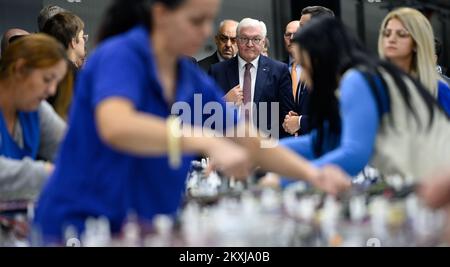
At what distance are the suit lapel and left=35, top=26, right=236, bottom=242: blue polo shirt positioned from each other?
4456 mm

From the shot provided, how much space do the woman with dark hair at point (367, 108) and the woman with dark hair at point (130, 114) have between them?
0.57m

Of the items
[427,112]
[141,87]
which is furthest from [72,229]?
[427,112]

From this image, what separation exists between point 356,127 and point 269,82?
388 centimetres

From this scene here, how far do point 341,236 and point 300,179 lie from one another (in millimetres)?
558

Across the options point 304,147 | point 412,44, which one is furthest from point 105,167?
point 412,44

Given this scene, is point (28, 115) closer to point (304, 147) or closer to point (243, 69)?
point (304, 147)

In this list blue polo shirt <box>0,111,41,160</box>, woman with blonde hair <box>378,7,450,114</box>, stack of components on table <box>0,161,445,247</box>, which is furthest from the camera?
woman with blonde hair <box>378,7,450,114</box>

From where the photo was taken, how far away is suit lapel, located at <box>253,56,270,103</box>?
7.41 metres

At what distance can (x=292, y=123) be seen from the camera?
7.17 metres

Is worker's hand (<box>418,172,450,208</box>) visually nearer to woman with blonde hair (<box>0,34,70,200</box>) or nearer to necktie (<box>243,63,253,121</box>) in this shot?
woman with blonde hair (<box>0,34,70,200</box>)

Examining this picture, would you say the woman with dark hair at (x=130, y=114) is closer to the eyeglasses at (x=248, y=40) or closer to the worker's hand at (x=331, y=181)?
the worker's hand at (x=331, y=181)

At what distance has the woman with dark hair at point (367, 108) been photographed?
357cm

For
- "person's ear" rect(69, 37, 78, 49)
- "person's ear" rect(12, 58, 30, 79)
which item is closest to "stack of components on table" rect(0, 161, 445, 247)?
"person's ear" rect(12, 58, 30, 79)
